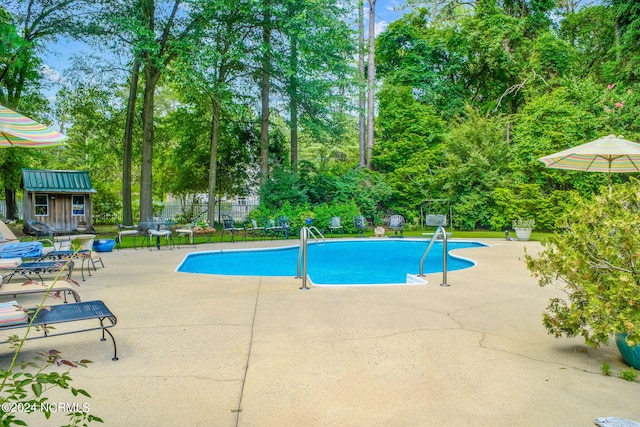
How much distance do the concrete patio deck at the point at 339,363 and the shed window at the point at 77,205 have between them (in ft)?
44.8

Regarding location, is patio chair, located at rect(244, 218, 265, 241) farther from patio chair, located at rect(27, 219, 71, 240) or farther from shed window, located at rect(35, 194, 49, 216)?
shed window, located at rect(35, 194, 49, 216)

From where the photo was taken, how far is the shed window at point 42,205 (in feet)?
53.9

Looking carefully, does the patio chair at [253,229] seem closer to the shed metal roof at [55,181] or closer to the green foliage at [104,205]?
the shed metal roof at [55,181]

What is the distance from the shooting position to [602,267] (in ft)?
9.64

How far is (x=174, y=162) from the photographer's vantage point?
2073 centimetres

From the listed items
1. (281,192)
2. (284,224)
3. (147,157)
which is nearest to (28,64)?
(147,157)

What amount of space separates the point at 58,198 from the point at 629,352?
18843mm

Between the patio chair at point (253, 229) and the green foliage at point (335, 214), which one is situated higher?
the green foliage at point (335, 214)

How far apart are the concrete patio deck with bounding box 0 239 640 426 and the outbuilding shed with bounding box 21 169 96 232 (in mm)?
13329

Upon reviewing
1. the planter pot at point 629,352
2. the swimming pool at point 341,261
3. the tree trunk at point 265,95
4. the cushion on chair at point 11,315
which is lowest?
the swimming pool at point 341,261

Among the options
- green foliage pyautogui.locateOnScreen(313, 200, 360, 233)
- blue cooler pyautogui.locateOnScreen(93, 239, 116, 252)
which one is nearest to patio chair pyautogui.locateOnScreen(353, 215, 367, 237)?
green foliage pyautogui.locateOnScreen(313, 200, 360, 233)

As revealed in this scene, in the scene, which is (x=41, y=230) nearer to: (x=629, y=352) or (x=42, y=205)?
(x=42, y=205)

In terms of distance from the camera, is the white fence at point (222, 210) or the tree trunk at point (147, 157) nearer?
the tree trunk at point (147, 157)

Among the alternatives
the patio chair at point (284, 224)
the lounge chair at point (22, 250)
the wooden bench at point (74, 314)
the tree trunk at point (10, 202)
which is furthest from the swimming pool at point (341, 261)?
the tree trunk at point (10, 202)
